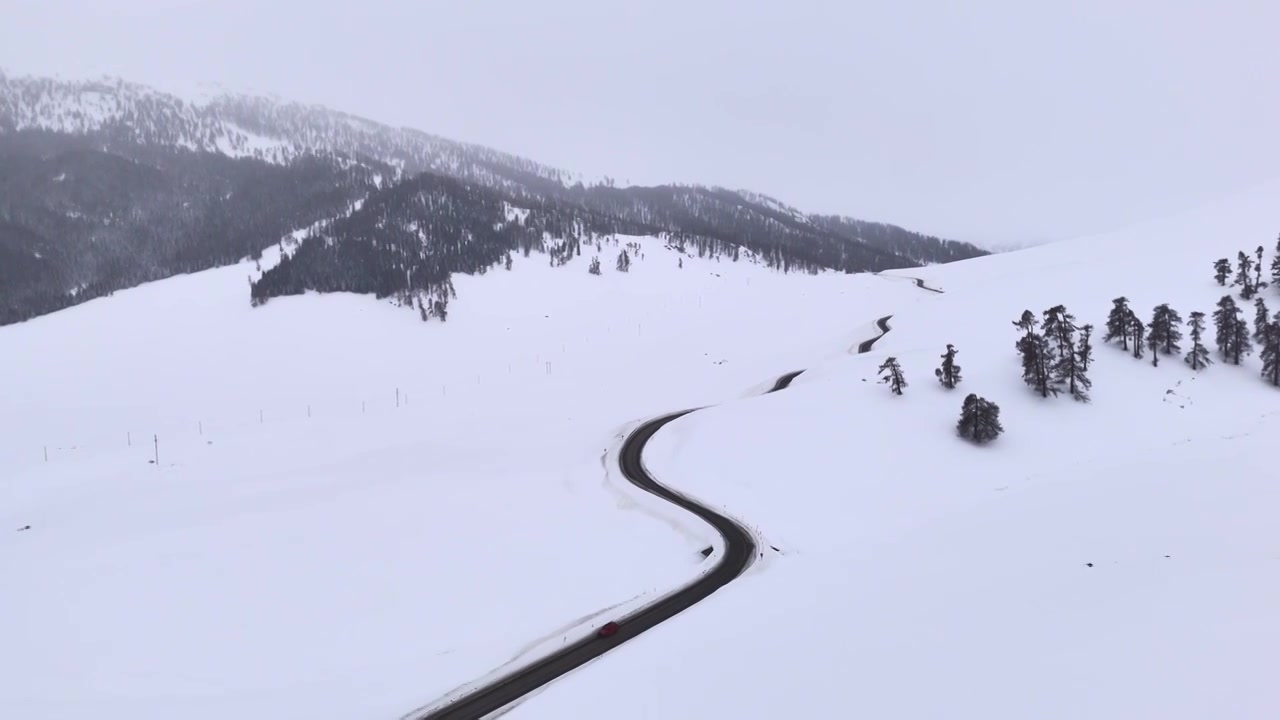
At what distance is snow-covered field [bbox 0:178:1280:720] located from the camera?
1742cm

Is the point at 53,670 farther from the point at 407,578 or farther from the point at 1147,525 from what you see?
the point at 1147,525

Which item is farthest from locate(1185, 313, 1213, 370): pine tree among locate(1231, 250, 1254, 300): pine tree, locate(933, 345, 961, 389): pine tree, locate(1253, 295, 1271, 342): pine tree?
locate(933, 345, 961, 389): pine tree

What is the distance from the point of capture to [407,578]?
3372 cm

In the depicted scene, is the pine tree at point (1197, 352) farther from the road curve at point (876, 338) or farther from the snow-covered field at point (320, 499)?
the snow-covered field at point (320, 499)

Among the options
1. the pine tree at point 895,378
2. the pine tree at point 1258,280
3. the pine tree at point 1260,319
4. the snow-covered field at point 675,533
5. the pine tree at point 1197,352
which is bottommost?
the snow-covered field at point 675,533

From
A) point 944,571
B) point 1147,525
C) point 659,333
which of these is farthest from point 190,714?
point 659,333

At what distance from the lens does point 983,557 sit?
24500 mm

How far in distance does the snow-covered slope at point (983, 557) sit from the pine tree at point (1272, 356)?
44.8 inches

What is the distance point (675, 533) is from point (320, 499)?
28.2m

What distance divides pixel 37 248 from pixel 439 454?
9627 inches

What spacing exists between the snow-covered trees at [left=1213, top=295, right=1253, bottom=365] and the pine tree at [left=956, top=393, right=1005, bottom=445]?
27.8 metres

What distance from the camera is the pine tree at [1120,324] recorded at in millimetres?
56938

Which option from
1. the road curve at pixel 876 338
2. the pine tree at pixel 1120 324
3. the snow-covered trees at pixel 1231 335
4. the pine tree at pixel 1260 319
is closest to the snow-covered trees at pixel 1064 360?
the pine tree at pixel 1120 324

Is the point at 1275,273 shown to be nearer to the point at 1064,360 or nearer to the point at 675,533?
Answer: the point at 1064,360
